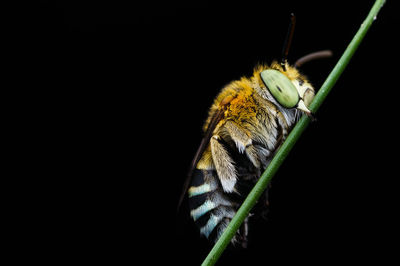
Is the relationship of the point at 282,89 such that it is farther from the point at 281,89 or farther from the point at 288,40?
the point at 288,40

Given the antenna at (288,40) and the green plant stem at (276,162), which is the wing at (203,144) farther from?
the green plant stem at (276,162)

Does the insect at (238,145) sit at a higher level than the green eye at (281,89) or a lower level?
lower

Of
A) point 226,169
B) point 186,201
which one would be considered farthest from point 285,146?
point 186,201

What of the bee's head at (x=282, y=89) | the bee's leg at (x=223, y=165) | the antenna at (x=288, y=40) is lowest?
the bee's leg at (x=223, y=165)

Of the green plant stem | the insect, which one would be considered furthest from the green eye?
the green plant stem

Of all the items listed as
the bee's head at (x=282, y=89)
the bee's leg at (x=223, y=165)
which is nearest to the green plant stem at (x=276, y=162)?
the bee's head at (x=282, y=89)

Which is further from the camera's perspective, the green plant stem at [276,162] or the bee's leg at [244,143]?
the bee's leg at [244,143]

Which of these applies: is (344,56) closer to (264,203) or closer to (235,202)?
(235,202)
